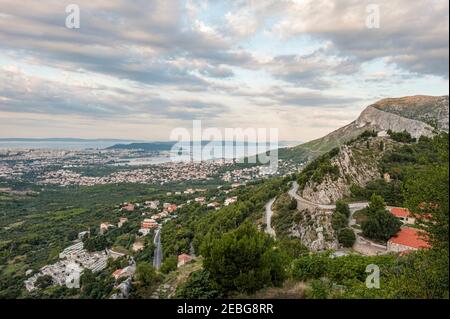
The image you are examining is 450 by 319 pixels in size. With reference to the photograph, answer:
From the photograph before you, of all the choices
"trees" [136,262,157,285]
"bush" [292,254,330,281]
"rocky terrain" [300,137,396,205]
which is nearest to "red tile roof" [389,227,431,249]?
"rocky terrain" [300,137,396,205]

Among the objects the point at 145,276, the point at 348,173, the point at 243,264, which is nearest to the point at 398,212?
the point at 348,173

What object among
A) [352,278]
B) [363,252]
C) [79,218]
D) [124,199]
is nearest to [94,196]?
[124,199]

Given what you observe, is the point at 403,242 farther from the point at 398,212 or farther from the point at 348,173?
the point at 348,173

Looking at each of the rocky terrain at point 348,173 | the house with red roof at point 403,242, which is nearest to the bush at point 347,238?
the house with red roof at point 403,242

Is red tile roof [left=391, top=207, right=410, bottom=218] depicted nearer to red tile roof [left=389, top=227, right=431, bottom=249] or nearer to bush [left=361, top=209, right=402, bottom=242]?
red tile roof [left=389, top=227, right=431, bottom=249]

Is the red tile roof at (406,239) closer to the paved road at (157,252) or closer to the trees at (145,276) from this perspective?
the trees at (145,276)

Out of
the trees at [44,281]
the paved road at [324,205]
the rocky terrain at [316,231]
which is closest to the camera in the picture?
the rocky terrain at [316,231]
